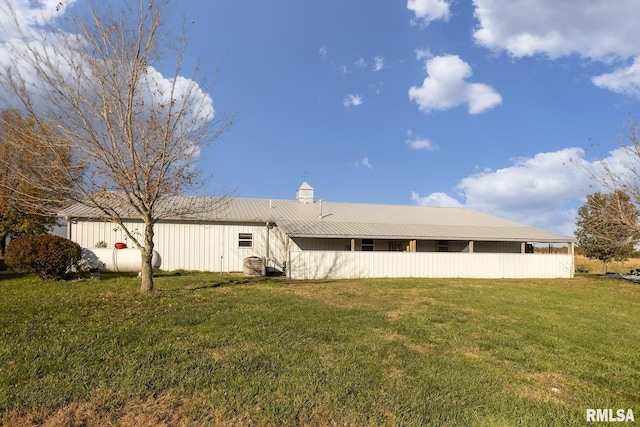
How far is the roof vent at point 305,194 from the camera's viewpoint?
27.0 meters

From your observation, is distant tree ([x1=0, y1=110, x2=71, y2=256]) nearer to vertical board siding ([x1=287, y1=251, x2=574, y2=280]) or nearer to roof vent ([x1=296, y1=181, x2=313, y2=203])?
vertical board siding ([x1=287, y1=251, x2=574, y2=280])

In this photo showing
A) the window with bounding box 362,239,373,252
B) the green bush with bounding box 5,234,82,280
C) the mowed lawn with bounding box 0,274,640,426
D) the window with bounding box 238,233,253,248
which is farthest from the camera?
the window with bounding box 362,239,373,252

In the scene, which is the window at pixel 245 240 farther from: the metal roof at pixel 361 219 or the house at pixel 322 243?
the metal roof at pixel 361 219

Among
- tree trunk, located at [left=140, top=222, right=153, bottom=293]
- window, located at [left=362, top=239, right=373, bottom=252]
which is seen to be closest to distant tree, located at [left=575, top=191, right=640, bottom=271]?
window, located at [left=362, top=239, right=373, bottom=252]

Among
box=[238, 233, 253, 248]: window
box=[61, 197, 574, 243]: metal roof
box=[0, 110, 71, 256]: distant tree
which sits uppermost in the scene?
box=[0, 110, 71, 256]: distant tree

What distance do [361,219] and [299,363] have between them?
18.8 meters

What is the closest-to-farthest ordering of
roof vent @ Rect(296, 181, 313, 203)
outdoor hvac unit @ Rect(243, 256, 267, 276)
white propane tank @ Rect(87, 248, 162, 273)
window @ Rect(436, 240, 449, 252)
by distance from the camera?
white propane tank @ Rect(87, 248, 162, 273), outdoor hvac unit @ Rect(243, 256, 267, 276), window @ Rect(436, 240, 449, 252), roof vent @ Rect(296, 181, 313, 203)

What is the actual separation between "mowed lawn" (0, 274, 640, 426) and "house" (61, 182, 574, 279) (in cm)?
911

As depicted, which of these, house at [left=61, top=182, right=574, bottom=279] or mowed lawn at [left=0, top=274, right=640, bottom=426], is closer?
mowed lawn at [left=0, top=274, right=640, bottom=426]

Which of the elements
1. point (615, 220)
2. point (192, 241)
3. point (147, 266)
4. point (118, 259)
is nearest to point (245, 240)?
point (192, 241)

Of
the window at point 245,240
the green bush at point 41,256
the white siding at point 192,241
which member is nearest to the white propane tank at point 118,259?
the white siding at point 192,241

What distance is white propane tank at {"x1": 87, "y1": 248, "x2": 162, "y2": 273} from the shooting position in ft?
56.2

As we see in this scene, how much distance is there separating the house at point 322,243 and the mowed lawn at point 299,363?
29.9 feet

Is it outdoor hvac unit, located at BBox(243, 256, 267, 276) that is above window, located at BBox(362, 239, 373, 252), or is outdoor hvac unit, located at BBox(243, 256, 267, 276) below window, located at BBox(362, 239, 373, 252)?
below
